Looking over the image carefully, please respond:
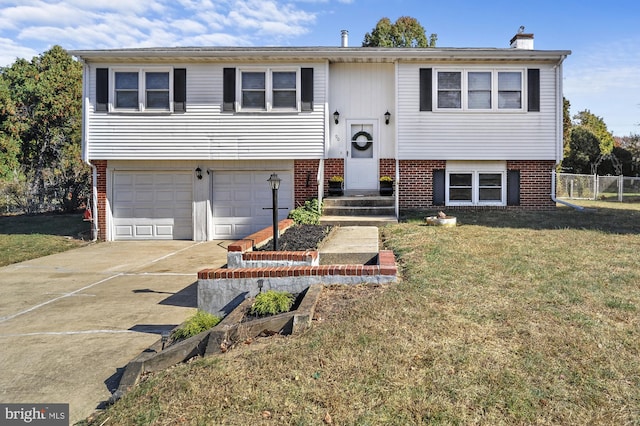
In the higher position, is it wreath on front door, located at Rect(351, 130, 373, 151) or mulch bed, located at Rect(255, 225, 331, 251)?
wreath on front door, located at Rect(351, 130, 373, 151)

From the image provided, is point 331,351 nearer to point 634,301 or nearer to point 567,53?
point 634,301

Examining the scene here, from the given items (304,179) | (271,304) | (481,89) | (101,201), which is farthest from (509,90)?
(101,201)

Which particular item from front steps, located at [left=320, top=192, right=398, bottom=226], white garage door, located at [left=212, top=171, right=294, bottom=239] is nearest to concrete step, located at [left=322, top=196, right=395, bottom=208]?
front steps, located at [left=320, top=192, right=398, bottom=226]

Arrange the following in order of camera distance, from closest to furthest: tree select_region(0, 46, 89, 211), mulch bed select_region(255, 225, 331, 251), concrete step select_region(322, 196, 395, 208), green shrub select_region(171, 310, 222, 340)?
green shrub select_region(171, 310, 222, 340) < mulch bed select_region(255, 225, 331, 251) < concrete step select_region(322, 196, 395, 208) < tree select_region(0, 46, 89, 211)

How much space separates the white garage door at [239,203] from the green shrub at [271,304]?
7958mm

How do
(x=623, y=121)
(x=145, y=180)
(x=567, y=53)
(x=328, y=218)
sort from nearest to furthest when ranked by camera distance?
(x=328, y=218)
(x=567, y=53)
(x=145, y=180)
(x=623, y=121)

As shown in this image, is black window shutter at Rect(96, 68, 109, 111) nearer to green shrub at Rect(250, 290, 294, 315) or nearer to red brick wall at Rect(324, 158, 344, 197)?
red brick wall at Rect(324, 158, 344, 197)

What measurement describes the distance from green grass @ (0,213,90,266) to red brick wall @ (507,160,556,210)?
1255cm

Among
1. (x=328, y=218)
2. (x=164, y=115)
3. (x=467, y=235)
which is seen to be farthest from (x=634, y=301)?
(x=164, y=115)

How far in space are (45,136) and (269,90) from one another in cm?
1343

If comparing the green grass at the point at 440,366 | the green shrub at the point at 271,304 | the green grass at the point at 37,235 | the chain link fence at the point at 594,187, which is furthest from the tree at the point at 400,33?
the green shrub at the point at 271,304

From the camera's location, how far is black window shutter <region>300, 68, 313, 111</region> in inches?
461

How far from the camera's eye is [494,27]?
1580 cm

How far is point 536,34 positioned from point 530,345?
12.9m
